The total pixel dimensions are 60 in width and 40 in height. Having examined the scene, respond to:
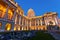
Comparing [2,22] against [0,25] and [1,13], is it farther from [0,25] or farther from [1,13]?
[1,13]

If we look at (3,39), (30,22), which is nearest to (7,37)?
(3,39)

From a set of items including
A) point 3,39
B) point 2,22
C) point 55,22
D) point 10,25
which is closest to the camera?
point 3,39

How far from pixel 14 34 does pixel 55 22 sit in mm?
39542

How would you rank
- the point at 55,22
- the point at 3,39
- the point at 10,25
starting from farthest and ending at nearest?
the point at 55,22 → the point at 10,25 → the point at 3,39

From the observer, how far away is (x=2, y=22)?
27.3 meters

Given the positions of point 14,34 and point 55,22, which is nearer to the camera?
point 14,34

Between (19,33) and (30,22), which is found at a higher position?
(30,22)

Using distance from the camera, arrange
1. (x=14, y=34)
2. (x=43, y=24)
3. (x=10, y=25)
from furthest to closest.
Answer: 1. (x=43, y=24)
2. (x=10, y=25)
3. (x=14, y=34)

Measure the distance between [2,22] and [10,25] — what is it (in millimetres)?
5155

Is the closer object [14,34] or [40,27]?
[14,34]

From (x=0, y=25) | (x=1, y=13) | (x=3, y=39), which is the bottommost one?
(x=3, y=39)

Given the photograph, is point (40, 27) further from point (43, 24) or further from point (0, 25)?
point (0, 25)

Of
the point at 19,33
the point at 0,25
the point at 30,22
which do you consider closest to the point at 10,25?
the point at 0,25

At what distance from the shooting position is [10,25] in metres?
32.1
